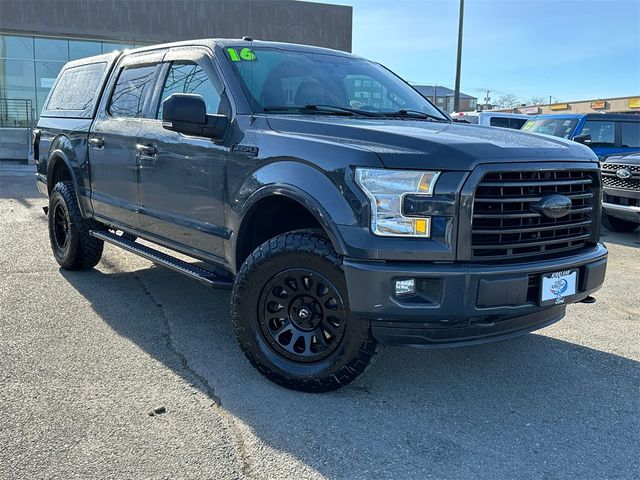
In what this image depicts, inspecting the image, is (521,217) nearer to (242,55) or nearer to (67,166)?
(242,55)

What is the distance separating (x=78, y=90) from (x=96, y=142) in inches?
44.5

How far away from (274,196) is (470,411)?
1.60 m

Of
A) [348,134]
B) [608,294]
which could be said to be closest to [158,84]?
[348,134]

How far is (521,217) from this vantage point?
2.98 m

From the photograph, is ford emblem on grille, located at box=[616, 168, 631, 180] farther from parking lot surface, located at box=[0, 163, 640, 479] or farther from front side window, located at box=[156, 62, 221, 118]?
front side window, located at box=[156, 62, 221, 118]

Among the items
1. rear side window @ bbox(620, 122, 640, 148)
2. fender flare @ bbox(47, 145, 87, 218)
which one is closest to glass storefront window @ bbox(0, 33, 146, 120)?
rear side window @ bbox(620, 122, 640, 148)

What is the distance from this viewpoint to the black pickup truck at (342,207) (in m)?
2.84

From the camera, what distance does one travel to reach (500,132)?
3.54m

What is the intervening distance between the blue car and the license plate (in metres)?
8.28

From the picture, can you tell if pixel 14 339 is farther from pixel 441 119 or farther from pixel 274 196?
pixel 441 119

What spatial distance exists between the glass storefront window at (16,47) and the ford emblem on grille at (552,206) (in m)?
23.6

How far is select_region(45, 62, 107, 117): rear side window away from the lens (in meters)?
5.45

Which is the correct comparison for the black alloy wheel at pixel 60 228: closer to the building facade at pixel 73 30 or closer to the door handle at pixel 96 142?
the door handle at pixel 96 142

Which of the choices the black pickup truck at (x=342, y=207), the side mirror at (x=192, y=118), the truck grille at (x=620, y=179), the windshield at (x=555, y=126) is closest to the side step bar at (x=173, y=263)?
the black pickup truck at (x=342, y=207)
